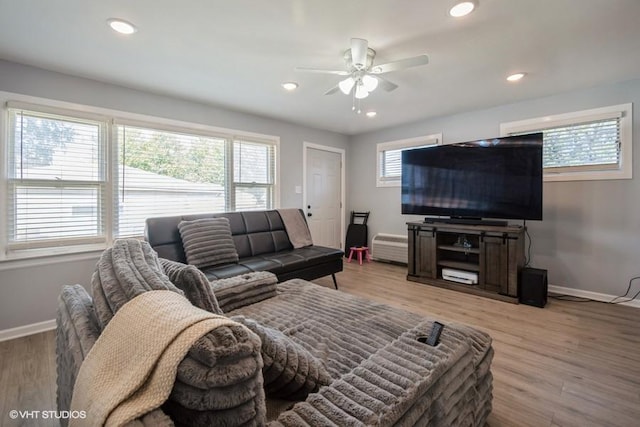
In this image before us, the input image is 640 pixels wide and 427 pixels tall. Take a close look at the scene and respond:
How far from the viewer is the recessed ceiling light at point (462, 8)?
5.93ft

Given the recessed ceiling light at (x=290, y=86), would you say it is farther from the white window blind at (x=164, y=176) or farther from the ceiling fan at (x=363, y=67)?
the white window blind at (x=164, y=176)

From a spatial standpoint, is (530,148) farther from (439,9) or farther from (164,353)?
(164,353)

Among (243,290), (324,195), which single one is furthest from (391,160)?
(243,290)

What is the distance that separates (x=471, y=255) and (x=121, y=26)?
14.4ft

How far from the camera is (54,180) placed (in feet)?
8.96

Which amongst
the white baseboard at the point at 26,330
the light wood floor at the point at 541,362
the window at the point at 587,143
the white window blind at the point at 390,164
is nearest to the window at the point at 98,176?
the white baseboard at the point at 26,330

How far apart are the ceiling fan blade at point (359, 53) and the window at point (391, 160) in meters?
2.68

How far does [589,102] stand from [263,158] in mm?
4131

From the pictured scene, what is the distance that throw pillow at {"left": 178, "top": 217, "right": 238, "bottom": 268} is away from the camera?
2.84 m

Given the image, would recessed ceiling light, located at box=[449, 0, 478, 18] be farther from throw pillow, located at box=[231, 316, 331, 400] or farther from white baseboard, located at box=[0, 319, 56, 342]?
white baseboard, located at box=[0, 319, 56, 342]

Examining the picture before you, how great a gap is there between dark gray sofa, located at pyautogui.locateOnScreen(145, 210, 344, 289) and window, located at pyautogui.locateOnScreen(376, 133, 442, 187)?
211 centimetres

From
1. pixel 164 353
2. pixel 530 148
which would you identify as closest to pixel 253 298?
pixel 164 353

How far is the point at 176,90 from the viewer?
10.7 feet

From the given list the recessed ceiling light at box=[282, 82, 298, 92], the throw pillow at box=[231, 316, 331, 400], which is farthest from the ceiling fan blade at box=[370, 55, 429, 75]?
the throw pillow at box=[231, 316, 331, 400]
